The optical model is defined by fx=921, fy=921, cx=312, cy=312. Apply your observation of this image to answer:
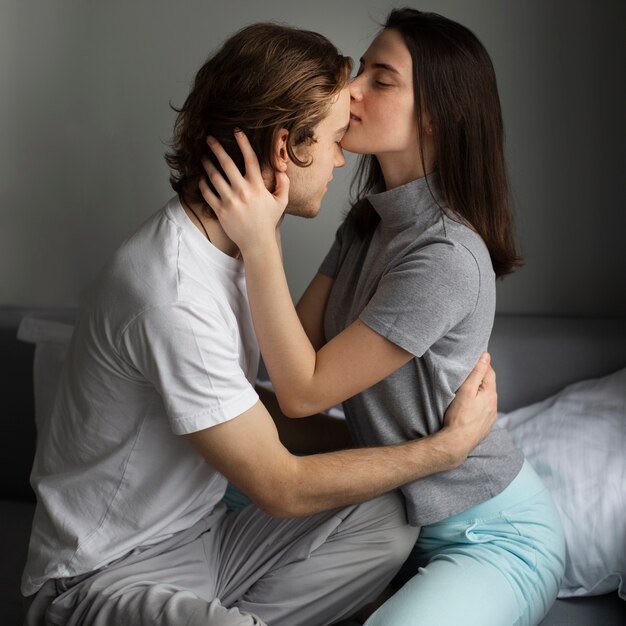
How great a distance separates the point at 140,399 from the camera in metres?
1.45

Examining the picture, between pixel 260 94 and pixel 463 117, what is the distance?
0.40 metres

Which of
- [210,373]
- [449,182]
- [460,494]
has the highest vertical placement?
[449,182]

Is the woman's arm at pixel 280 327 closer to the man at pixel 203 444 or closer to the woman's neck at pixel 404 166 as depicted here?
the man at pixel 203 444

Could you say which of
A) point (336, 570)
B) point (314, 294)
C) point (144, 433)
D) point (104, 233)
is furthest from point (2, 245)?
point (336, 570)

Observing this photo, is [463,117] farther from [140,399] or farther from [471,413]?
[140,399]

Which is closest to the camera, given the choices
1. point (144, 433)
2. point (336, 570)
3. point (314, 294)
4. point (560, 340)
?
point (144, 433)

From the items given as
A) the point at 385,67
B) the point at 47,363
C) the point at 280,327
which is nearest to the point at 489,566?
the point at 280,327

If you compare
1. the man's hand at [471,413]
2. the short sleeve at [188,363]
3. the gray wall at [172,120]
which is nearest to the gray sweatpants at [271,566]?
the man's hand at [471,413]

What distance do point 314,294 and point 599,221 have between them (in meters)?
0.95

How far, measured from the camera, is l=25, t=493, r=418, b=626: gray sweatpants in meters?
1.47

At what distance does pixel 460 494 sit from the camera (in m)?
1.64

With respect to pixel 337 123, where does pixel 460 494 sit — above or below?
below

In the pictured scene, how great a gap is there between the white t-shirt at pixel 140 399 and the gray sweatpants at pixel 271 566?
4cm

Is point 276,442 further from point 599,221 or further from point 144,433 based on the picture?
point 599,221
